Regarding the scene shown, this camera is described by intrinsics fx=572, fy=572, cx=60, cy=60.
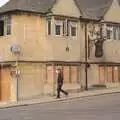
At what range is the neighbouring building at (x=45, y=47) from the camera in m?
38.3

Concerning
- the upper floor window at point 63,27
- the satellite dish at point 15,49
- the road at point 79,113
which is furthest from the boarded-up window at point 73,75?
the road at point 79,113

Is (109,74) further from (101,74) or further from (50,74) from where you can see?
(50,74)

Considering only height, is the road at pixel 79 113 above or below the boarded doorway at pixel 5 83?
below

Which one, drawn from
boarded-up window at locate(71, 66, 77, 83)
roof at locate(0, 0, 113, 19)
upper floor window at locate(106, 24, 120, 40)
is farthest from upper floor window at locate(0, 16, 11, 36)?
upper floor window at locate(106, 24, 120, 40)

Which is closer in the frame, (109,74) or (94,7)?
(109,74)

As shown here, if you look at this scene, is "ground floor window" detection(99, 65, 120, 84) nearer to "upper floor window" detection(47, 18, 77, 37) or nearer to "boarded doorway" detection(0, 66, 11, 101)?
"upper floor window" detection(47, 18, 77, 37)

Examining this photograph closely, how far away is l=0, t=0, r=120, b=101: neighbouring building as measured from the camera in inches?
1508

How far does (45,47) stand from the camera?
39281mm

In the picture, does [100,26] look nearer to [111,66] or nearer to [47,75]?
[111,66]

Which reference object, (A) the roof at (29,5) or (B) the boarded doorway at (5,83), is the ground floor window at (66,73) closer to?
(B) the boarded doorway at (5,83)

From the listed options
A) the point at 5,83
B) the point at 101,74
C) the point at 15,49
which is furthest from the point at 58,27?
the point at 101,74

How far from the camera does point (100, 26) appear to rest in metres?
43.8

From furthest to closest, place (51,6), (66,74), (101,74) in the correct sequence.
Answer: (101,74) → (66,74) → (51,6)

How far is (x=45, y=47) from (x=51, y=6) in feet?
9.45
